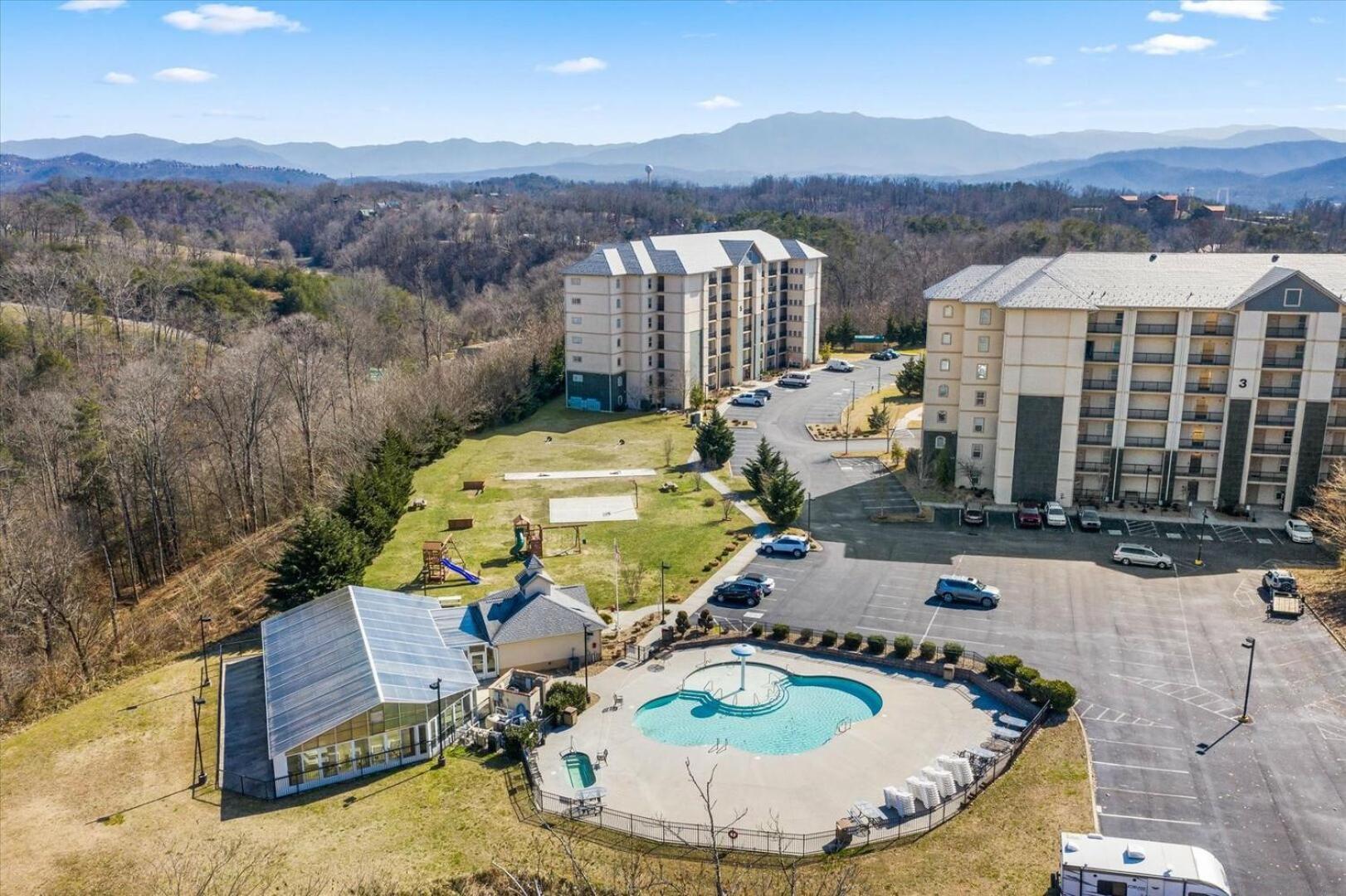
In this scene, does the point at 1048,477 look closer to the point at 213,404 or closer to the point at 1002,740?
the point at 1002,740

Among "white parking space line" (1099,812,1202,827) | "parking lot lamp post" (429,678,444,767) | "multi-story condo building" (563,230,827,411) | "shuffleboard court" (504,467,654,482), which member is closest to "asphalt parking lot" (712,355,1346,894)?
"white parking space line" (1099,812,1202,827)

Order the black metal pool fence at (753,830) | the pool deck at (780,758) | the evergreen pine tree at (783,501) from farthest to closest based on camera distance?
the evergreen pine tree at (783,501) < the pool deck at (780,758) < the black metal pool fence at (753,830)

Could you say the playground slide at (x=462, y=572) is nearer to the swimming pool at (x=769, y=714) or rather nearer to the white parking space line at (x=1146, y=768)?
the swimming pool at (x=769, y=714)

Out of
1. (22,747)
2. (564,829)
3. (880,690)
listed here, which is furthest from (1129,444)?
(22,747)

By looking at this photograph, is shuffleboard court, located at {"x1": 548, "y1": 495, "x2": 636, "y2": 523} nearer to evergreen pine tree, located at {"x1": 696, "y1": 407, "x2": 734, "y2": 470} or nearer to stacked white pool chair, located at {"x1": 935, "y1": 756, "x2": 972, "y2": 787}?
evergreen pine tree, located at {"x1": 696, "y1": 407, "x2": 734, "y2": 470}

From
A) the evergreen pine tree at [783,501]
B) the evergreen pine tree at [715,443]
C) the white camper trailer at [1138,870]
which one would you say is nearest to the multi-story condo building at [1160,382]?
the evergreen pine tree at [783,501]
